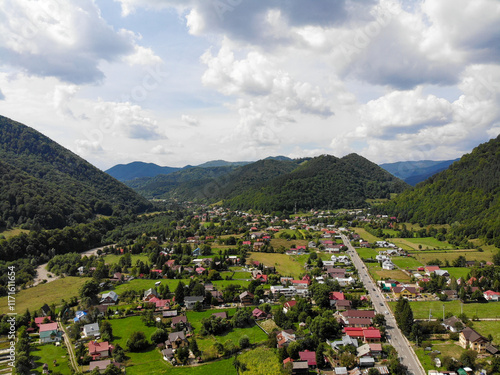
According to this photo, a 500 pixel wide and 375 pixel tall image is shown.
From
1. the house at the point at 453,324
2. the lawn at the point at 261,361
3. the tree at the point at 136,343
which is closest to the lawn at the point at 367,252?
the house at the point at 453,324

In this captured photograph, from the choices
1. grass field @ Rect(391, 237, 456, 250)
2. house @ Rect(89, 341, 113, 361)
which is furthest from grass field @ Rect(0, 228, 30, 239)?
grass field @ Rect(391, 237, 456, 250)

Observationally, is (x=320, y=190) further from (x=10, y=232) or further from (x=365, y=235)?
(x=10, y=232)

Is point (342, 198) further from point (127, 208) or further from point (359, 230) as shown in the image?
point (127, 208)

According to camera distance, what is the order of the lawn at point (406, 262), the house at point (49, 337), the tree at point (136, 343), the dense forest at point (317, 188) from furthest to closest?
the dense forest at point (317, 188) → the lawn at point (406, 262) → the house at point (49, 337) → the tree at point (136, 343)

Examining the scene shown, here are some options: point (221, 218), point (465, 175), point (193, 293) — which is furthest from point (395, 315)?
point (221, 218)

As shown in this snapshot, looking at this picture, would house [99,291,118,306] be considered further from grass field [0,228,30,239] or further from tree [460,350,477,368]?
tree [460,350,477,368]

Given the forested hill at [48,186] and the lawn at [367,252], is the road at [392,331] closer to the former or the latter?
the lawn at [367,252]
